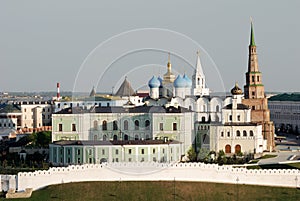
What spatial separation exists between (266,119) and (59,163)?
1508 cm

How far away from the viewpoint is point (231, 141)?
151ft

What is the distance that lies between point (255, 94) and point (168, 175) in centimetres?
1815

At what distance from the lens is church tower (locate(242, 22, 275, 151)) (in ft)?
165

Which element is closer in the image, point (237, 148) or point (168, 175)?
point (168, 175)

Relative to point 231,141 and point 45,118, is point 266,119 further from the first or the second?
point 45,118

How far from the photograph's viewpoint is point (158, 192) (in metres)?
34.0

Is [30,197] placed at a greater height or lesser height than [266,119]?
lesser

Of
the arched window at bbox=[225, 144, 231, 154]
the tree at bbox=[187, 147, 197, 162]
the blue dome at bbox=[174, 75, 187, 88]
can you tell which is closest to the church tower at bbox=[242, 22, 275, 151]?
the blue dome at bbox=[174, 75, 187, 88]

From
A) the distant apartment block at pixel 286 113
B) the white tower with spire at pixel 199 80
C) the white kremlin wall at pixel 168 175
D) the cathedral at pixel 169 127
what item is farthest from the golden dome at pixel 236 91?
the distant apartment block at pixel 286 113

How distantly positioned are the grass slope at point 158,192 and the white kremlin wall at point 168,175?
364 millimetres

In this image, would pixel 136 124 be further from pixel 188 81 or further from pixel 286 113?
pixel 286 113

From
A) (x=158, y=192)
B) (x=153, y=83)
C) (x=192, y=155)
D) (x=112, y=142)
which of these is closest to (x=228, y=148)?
(x=192, y=155)

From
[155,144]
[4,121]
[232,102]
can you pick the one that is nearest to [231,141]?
[232,102]

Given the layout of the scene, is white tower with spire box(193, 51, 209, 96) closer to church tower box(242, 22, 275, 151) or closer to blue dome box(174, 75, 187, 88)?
blue dome box(174, 75, 187, 88)
